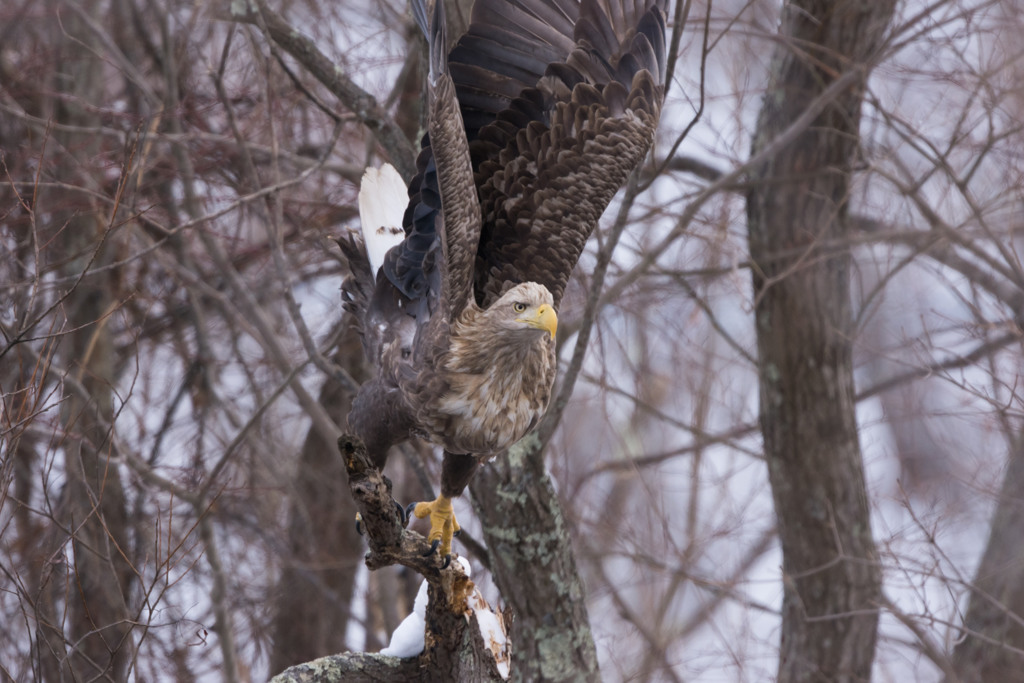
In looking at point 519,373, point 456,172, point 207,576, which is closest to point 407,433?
point 519,373

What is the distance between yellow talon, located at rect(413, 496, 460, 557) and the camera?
3.82 metres

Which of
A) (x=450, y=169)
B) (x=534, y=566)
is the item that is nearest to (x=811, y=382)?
(x=534, y=566)

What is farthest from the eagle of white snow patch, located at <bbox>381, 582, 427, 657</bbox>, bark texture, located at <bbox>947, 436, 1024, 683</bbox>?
bark texture, located at <bbox>947, 436, 1024, 683</bbox>

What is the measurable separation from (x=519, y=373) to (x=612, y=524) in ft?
10.1

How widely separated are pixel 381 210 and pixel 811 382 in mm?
2755

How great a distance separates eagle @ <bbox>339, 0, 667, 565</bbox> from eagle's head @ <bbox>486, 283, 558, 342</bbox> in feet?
0.34

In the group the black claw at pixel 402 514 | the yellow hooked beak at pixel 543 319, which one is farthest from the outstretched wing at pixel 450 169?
the black claw at pixel 402 514

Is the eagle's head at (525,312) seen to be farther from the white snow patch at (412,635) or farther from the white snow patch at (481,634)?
the white snow patch at (412,635)

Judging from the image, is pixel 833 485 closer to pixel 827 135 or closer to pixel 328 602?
pixel 827 135

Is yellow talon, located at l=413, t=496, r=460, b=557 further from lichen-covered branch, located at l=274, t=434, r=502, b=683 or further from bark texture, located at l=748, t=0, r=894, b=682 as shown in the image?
bark texture, located at l=748, t=0, r=894, b=682

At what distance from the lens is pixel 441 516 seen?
3908 millimetres

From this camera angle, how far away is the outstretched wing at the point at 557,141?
12.7 ft

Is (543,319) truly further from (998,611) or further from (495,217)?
(998,611)

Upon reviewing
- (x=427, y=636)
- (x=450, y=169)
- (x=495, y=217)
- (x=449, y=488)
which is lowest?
(x=427, y=636)
